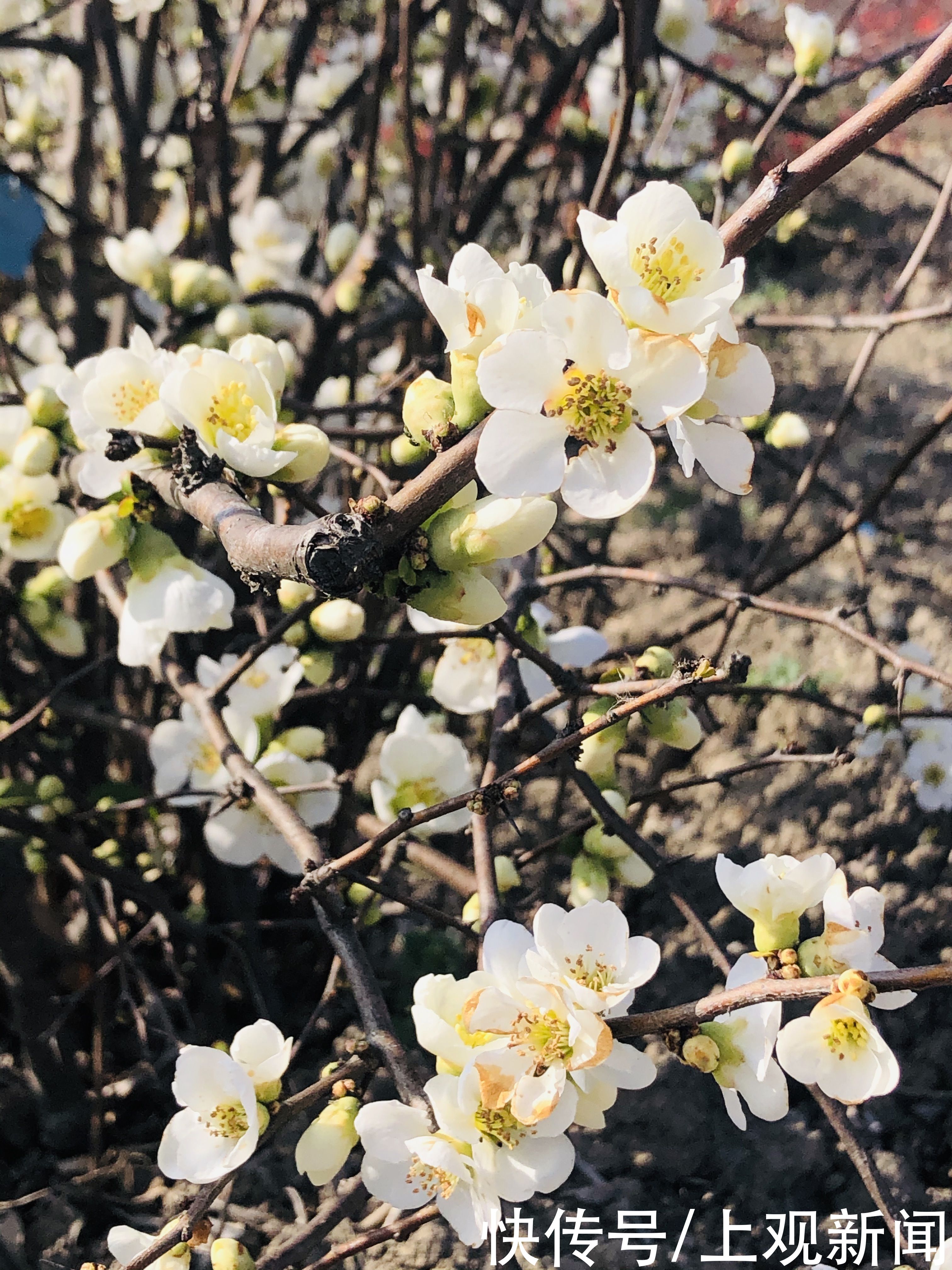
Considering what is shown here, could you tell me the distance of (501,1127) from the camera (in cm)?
66

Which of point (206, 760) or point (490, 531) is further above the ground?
point (206, 760)

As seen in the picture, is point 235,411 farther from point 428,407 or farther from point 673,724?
point 673,724

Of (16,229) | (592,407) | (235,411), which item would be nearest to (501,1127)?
(592,407)

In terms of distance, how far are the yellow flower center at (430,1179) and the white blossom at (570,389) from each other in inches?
18.7

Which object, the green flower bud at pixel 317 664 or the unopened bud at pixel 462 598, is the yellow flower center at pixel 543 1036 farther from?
the green flower bud at pixel 317 664

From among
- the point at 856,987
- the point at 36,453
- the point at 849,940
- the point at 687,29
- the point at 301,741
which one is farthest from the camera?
the point at 687,29

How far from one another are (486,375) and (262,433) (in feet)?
0.84

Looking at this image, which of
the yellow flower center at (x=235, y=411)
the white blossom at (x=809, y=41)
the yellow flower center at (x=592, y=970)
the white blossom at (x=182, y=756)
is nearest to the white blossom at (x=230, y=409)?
the yellow flower center at (x=235, y=411)

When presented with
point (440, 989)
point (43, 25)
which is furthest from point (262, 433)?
point (43, 25)

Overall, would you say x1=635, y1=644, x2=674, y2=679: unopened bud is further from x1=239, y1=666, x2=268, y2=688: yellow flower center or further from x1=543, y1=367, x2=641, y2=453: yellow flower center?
x1=239, y1=666, x2=268, y2=688: yellow flower center

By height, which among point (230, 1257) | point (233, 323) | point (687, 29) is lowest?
point (230, 1257)

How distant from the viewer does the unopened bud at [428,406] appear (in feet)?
2.19

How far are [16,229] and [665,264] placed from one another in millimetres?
1053

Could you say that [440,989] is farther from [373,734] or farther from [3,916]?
[373,734]
